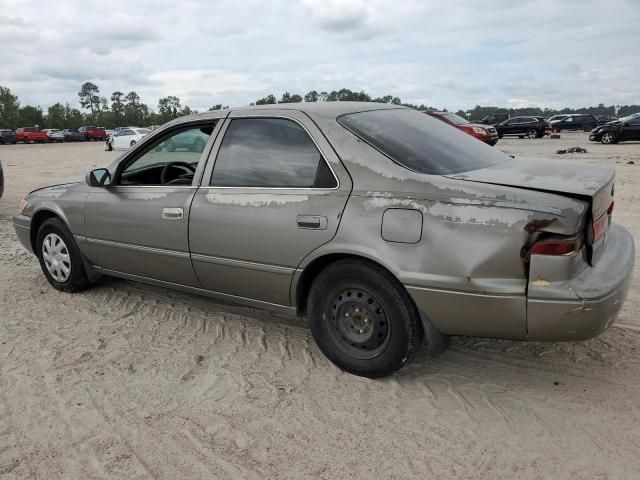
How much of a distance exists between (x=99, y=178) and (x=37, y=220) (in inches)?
44.1

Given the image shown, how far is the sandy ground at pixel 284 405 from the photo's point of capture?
8.30 feet

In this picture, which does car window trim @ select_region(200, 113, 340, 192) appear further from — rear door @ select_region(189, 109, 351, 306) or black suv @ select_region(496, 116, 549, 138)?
black suv @ select_region(496, 116, 549, 138)

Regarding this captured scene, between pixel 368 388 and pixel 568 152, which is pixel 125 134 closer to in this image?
pixel 568 152

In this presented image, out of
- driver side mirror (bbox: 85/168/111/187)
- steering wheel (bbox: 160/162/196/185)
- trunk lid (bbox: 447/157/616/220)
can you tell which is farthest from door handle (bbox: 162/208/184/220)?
trunk lid (bbox: 447/157/616/220)

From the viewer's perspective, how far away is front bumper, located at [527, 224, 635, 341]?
8.58ft

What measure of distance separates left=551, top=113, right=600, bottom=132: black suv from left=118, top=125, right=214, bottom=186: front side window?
3902 cm

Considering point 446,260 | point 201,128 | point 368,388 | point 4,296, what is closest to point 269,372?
point 368,388

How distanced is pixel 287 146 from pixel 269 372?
144 cm

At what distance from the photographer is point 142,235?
4098 mm

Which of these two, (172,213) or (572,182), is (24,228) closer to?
(172,213)

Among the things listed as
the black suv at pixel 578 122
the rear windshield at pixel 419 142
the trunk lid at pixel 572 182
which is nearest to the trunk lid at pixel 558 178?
the trunk lid at pixel 572 182

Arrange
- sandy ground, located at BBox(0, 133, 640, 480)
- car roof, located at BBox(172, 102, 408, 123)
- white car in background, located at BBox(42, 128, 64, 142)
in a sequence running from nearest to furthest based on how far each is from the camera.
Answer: sandy ground, located at BBox(0, 133, 640, 480), car roof, located at BBox(172, 102, 408, 123), white car in background, located at BBox(42, 128, 64, 142)

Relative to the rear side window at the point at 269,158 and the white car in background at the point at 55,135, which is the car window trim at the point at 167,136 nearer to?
the rear side window at the point at 269,158

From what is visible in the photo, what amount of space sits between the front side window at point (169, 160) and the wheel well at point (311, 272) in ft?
3.93
